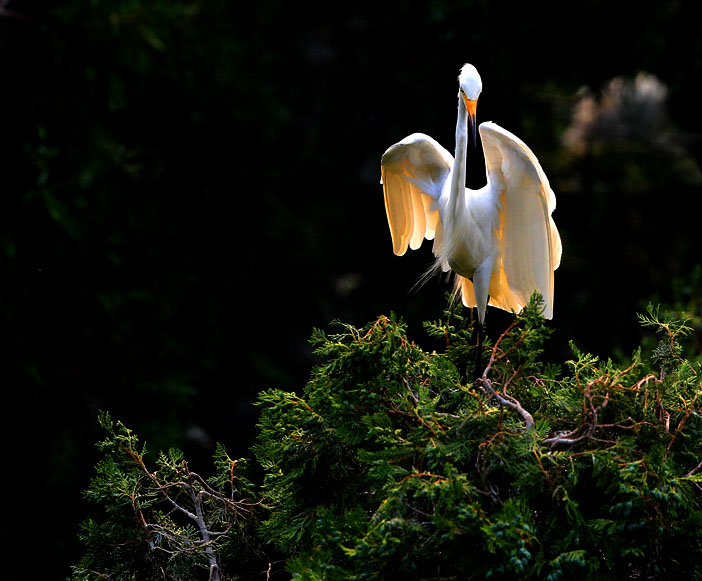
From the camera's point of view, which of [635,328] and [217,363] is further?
[217,363]

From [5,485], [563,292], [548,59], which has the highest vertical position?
[548,59]

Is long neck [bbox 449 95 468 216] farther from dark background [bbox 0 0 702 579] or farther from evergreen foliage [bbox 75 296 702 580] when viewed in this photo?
dark background [bbox 0 0 702 579]

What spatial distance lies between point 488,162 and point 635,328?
4849mm

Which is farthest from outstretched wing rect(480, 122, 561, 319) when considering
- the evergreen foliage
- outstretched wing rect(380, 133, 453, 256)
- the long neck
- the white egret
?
the evergreen foliage

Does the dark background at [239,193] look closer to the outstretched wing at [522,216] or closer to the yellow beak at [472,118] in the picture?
the outstretched wing at [522,216]

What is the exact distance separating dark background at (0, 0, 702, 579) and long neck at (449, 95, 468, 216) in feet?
11.5

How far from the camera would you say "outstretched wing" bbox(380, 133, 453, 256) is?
3.94 meters

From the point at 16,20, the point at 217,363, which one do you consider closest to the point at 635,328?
the point at 217,363

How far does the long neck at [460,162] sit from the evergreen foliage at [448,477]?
0.59 metres

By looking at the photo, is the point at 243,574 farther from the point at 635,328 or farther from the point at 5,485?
the point at 635,328

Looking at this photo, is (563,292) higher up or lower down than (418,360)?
higher up

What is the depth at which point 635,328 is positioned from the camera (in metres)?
8.11

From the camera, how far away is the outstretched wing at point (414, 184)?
3.94 meters

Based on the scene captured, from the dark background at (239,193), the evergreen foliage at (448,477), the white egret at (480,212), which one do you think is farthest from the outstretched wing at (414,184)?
the dark background at (239,193)
